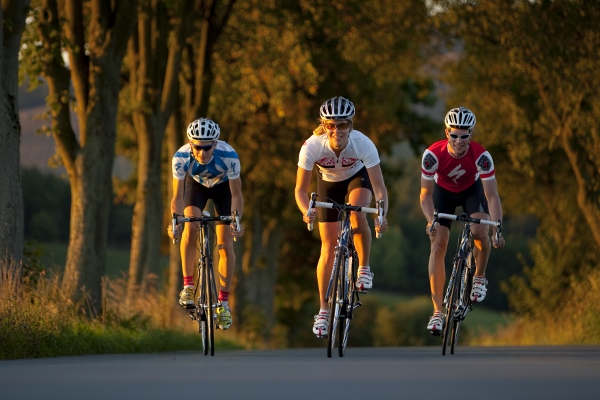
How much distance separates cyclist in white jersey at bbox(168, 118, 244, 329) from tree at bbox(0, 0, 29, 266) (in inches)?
127

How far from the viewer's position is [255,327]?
41031 millimetres

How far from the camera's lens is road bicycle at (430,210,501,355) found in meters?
16.1

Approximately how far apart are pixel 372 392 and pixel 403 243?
133679 mm

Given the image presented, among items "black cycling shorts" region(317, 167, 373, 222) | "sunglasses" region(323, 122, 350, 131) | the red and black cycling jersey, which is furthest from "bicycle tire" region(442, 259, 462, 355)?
"sunglasses" region(323, 122, 350, 131)

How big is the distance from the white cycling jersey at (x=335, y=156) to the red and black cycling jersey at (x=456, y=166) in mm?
1063

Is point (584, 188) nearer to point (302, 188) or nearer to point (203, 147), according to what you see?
point (203, 147)

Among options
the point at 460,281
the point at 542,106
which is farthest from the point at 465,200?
the point at 542,106

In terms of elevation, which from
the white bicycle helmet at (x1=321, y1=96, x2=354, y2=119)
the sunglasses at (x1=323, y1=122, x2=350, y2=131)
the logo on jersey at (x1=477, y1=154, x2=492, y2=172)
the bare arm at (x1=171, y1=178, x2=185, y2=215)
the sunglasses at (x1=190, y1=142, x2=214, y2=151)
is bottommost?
the bare arm at (x1=171, y1=178, x2=185, y2=215)

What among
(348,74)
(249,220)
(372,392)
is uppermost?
(348,74)

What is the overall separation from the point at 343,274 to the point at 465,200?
2.39 metres

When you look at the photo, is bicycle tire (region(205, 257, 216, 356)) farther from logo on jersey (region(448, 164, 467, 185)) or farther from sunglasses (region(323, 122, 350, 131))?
logo on jersey (region(448, 164, 467, 185))

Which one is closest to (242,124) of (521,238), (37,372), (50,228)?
(37,372)

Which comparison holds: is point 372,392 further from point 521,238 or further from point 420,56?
point 521,238

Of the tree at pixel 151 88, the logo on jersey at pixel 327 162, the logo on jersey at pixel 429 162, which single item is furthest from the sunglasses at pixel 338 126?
the tree at pixel 151 88
